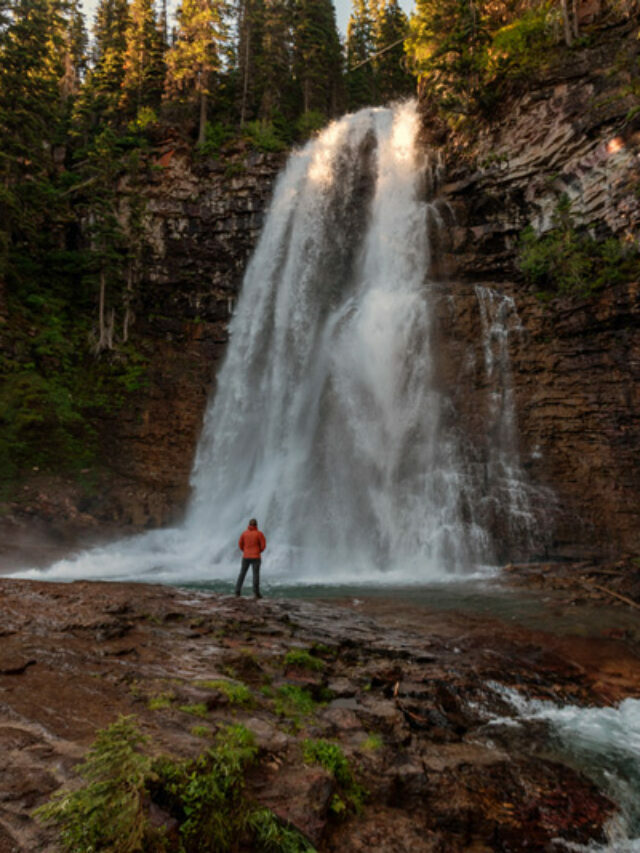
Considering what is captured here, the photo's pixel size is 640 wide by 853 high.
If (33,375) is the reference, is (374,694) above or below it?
below

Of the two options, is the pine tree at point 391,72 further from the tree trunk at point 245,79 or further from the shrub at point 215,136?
the shrub at point 215,136

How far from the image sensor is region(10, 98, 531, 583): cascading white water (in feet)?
51.4

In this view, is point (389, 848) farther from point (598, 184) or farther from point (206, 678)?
point (598, 184)

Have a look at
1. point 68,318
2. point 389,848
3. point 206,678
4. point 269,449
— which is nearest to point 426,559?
point 269,449

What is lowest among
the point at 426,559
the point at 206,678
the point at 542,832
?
the point at 542,832

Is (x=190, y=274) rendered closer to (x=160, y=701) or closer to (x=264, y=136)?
(x=264, y=136)

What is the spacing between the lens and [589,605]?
9977 millimetres

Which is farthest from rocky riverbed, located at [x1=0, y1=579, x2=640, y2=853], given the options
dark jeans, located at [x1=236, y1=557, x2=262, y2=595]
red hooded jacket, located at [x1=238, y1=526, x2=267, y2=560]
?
red hooded jacket, located at [x1=238, y1=526, x2=267, y2=560]

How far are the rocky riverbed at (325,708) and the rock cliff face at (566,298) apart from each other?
329 inches

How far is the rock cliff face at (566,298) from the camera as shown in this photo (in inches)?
579

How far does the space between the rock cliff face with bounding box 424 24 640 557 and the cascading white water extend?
102 cm

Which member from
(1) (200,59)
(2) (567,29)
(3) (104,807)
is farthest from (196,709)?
(1) (200,59)

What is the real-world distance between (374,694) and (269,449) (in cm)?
1544

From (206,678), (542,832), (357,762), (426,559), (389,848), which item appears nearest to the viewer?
(389,848)
